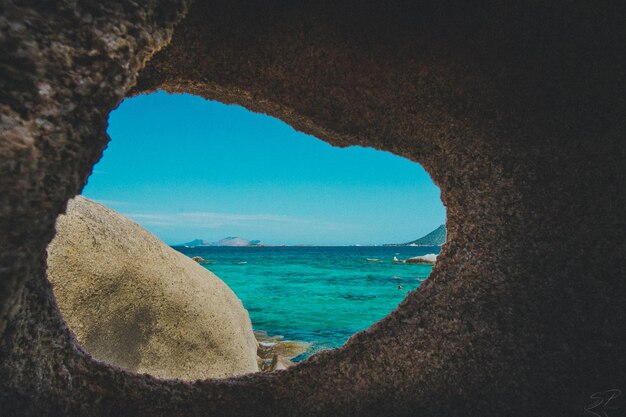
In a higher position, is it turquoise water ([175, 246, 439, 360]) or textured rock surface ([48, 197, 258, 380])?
textured rock surface ([48, 197, 258, 380])

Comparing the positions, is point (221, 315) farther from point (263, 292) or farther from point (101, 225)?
point (263, 292)

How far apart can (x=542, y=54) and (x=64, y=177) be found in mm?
2916

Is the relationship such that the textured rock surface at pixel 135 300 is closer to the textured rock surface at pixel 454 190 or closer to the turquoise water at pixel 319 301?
the textured rock surface at pixel 454 190

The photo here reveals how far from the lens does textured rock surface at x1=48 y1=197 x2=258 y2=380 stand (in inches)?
185

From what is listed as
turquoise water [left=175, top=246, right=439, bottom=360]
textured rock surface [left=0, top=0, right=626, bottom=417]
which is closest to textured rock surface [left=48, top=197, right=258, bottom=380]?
textured rock surface [left=0, top=0, right=626, bottom=417]

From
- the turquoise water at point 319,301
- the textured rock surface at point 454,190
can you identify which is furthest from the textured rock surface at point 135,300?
the turquoise water at point 319,301

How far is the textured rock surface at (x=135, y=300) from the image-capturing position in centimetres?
469

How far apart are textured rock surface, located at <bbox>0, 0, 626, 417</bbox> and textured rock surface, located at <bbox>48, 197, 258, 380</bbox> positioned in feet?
7.12

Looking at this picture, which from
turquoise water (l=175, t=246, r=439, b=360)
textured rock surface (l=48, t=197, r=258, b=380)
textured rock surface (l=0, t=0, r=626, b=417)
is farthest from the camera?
turquoise water (l=175, t=246, r=439, b=360)

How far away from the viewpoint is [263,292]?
3041 cm

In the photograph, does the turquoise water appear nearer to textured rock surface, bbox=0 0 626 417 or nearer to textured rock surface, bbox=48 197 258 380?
textured rock surface, bbox=48 197 258 380

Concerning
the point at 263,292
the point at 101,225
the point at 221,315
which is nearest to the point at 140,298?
the point at 101,225

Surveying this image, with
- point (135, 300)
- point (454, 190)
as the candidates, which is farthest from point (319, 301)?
point (454, 190)

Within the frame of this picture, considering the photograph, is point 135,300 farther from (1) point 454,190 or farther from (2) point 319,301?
(2) point 319,301
